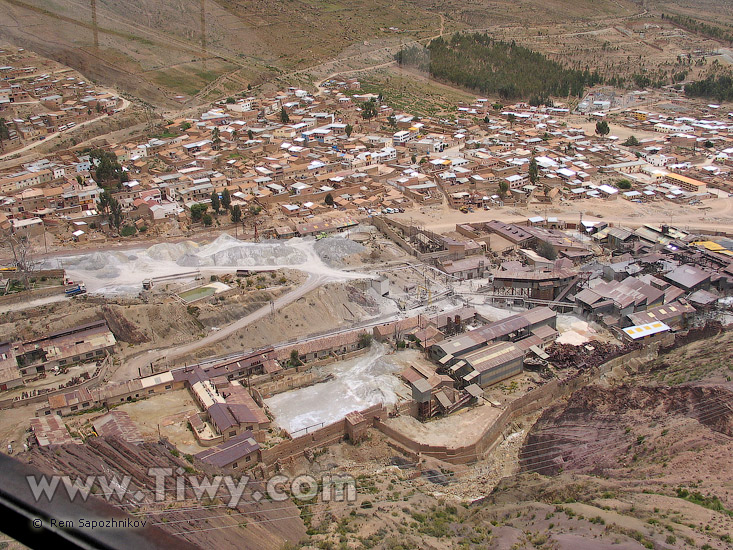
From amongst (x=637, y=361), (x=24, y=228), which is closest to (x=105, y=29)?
(x=24, y=228)

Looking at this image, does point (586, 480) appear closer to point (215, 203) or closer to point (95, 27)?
point (215, 203)

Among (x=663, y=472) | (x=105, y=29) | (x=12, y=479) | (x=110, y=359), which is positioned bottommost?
(x=110, y=359)

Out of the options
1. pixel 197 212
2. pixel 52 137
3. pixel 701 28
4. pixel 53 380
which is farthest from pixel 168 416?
pixel 701 28

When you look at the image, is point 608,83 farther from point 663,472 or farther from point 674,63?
point 663,472

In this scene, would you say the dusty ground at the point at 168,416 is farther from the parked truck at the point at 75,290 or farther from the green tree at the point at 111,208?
the green tree at the point at 111,208

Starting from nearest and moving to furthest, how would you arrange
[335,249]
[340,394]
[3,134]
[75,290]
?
[340,394] → [75,290] → [335,249] → [3,134]
